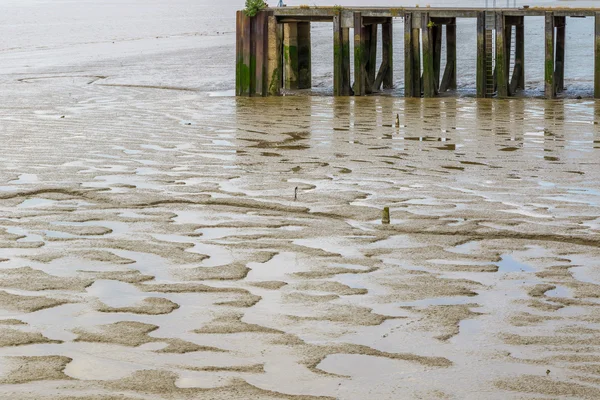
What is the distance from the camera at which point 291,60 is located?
2167 cm

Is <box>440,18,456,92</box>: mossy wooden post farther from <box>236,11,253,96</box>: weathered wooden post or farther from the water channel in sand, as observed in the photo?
the water channel in sand

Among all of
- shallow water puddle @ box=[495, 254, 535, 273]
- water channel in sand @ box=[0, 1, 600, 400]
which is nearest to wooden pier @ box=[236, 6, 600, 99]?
water channel in sand @ box=[0, 1, 600, 400]

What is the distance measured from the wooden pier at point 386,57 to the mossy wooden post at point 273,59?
0.07 feet

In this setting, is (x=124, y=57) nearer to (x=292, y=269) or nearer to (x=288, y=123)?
(x=288, y=123)

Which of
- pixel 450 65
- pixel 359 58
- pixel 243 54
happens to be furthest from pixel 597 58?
pixel 243 54

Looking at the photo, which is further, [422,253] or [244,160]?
[244,160]

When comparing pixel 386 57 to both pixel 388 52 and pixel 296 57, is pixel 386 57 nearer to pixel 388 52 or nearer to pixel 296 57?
pixel 388 52

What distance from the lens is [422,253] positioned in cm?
693

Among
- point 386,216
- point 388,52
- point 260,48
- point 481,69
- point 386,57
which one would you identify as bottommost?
point 386,216

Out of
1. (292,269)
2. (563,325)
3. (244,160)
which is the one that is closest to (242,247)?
(292,269)

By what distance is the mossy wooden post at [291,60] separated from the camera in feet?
70.7

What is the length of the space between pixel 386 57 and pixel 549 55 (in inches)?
168

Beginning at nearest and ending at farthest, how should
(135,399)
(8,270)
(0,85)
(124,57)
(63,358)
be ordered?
(135,399), (63,358), (8,270), (0,85), (124,57)

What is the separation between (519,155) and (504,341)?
258 inches
